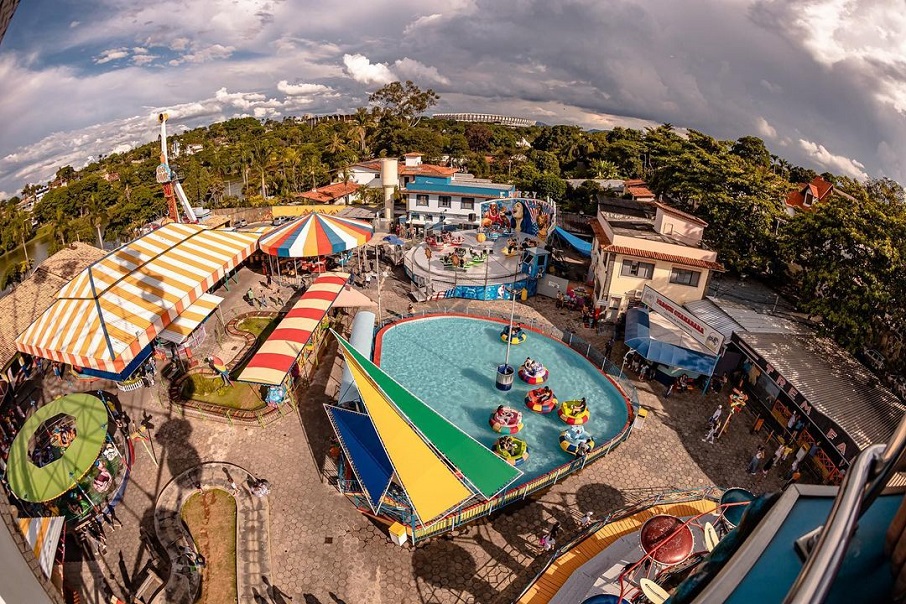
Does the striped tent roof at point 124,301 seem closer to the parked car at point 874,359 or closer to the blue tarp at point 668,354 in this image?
the blue tarp at point 668,354

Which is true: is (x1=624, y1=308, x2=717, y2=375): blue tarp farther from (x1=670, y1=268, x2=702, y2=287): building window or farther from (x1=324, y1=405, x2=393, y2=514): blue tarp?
(x1=324, y1=405, x2=393, y2=514): blue tarp

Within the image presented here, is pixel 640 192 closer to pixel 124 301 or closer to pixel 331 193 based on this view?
pixel 331 193

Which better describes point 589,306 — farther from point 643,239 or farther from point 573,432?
point 573,432

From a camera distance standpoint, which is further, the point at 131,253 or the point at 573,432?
the point at 131,253

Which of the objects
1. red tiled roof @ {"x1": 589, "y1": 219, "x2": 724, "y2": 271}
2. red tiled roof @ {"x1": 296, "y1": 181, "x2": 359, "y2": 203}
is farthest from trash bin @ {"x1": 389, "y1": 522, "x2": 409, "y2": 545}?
red tiled roof @ {"x1": 296, "y1": 181, "x2": 359, "y2": 203}

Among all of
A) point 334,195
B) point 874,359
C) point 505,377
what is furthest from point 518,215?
point 874,359

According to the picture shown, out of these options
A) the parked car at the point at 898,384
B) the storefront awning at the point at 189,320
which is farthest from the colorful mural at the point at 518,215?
the storefront awning at the point at 189,320

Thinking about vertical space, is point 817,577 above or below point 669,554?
above

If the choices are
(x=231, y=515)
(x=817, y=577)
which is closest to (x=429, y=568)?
(x=231, y=515)
